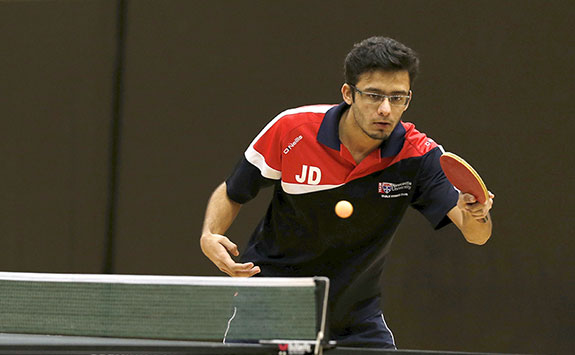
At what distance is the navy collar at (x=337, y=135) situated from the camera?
3.21 m

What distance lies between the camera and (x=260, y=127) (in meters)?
5.68

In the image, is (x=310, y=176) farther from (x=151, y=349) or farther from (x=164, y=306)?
(x=151, y=349)

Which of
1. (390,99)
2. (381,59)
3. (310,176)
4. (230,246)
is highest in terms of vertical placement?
(381,59)

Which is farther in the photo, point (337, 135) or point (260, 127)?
point (260, 127)

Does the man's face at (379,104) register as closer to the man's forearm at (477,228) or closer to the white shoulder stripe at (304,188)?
the white shoulder stripe at (304,188)

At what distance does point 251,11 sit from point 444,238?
2.06m

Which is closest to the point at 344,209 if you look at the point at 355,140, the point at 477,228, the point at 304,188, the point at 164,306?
the point at 304,188

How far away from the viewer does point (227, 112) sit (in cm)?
574

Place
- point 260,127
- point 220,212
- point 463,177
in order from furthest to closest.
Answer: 1. point 260,127
2. point 220,212
3. point 463,177

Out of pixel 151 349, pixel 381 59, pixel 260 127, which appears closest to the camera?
pixel 151 349

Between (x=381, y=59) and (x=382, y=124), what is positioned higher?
(x=381, y=59)

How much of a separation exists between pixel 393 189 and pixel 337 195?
0.74 feet

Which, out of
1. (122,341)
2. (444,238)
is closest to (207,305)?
(122,341)

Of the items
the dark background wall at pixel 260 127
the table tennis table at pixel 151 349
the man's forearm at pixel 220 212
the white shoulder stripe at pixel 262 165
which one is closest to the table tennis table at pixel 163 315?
the table tennis table at pixel 151 349
